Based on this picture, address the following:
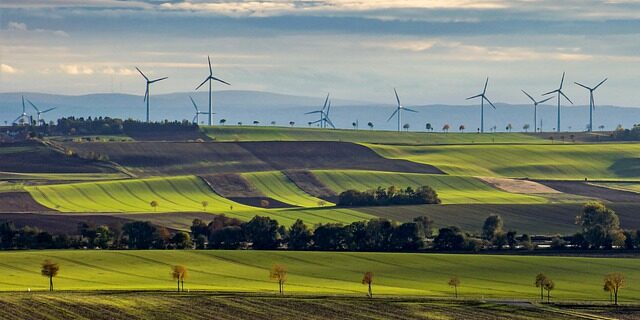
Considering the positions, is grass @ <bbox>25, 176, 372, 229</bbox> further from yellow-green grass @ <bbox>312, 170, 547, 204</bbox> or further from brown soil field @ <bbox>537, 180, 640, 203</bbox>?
brown soil field @ <bbox>537, 180, 640, 203</bbox>

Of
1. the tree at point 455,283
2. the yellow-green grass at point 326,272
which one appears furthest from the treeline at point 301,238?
the tree at point 455,283

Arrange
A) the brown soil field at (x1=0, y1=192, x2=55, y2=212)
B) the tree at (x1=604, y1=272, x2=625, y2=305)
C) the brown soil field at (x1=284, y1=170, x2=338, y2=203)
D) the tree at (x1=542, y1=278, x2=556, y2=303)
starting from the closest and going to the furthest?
the tree at (x1=604, y1=272, x2=625, y2=305)
the tree at (x1=542, y1=278, x2=556, y2=303)
the brown soil field at (x1=0, y1=192, x2=55, y2=212)
the brown soil field at (x1=284, y1=170, x2=338, y2=203)

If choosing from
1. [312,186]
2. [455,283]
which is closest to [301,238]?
[455,283]

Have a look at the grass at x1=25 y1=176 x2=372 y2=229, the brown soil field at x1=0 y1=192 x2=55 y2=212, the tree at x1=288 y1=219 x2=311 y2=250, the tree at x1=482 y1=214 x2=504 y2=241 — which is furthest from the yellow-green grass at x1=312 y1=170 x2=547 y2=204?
the tree at x1=288 y1=219 x2=311 y2=250

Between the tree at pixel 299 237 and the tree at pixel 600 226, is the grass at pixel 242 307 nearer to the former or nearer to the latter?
the tree at pixel 299 237

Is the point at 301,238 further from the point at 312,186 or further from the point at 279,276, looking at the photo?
the point at 312,186
